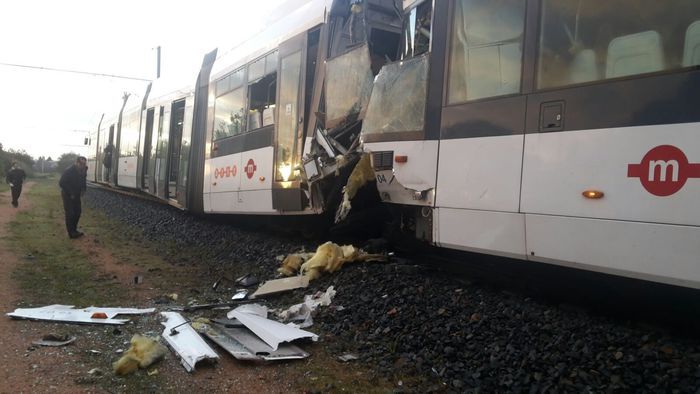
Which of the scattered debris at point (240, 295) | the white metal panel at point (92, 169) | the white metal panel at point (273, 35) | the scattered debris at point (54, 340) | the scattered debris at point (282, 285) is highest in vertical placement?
the white metal panel at point (273, 35)

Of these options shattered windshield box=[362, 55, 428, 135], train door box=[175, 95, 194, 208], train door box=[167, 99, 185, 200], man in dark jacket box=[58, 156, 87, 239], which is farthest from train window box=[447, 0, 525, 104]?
train door box=[167, 99, 185, 200]

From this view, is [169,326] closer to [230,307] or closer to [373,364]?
[230,307]

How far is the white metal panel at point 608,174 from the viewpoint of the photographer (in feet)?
10.9

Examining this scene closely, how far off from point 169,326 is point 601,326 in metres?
3.75

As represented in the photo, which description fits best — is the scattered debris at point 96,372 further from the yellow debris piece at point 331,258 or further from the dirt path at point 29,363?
the yellow debris piece at point 331,258

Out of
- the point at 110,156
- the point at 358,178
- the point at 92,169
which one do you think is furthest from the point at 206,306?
Result: the point at 92,169

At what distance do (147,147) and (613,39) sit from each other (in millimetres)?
14834

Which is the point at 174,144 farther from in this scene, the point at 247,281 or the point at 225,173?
the point at 247,281

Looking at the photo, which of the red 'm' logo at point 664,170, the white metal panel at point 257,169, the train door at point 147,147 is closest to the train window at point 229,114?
the white metal panel at point 257,169

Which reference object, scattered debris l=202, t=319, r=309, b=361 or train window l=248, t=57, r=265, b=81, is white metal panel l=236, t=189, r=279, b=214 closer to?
train window l=248, t=57, r=265, b=81

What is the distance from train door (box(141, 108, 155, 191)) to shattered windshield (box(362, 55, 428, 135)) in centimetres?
1163

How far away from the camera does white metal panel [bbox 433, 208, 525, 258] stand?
14.1 feet

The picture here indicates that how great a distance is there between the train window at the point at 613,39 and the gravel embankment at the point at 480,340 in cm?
181

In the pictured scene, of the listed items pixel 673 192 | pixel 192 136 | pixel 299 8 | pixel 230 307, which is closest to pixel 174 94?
pixel 192 136
